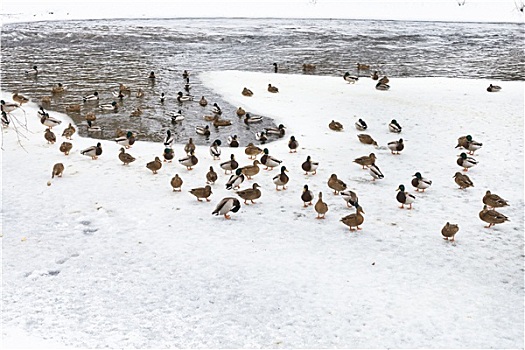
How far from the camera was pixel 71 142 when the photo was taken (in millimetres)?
12281

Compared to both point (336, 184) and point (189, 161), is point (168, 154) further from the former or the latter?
point (336, 184)

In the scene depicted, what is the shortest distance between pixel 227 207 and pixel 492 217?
3.98 meters

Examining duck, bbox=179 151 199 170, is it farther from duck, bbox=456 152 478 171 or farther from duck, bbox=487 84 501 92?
duck, bbox=487 84 501 92

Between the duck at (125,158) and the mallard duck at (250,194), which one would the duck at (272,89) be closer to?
the duck at (125,158)

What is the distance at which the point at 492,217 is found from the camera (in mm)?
7984

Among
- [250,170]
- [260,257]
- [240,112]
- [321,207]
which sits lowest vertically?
[260,257]

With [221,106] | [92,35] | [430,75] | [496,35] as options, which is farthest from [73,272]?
[496,35]

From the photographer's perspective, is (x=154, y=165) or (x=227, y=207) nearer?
(x=227, y=207)

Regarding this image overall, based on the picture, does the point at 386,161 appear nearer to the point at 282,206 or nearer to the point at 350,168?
the point at 350,168

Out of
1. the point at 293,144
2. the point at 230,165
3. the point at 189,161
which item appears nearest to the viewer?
the point at 230,165

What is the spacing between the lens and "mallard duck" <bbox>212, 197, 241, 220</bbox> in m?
8.38

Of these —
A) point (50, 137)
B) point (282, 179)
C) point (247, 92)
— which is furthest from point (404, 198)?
point (247, 92)

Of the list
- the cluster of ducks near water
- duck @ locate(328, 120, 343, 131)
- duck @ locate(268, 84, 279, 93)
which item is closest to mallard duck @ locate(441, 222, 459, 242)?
the cluster of ducks near water

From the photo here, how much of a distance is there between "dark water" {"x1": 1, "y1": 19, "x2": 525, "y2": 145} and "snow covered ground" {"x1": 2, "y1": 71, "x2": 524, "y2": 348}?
3498 millimetres
